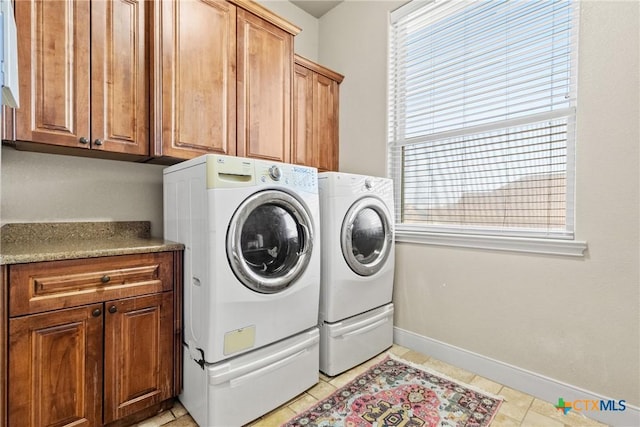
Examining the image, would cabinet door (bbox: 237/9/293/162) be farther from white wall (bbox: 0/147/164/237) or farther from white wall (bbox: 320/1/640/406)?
white wall (bbox: 320/1/640/406)

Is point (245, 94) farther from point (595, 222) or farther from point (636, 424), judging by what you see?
point (636, 424)

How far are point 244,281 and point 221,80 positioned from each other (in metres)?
1.29

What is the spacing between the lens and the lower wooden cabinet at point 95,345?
1.23 m

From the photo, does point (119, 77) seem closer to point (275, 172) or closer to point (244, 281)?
point (275, 172)

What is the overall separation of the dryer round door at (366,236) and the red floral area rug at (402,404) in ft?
2.21

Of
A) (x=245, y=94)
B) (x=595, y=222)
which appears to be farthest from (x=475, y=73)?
(x=245, y=94)

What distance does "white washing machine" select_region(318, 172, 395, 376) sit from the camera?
1935mm

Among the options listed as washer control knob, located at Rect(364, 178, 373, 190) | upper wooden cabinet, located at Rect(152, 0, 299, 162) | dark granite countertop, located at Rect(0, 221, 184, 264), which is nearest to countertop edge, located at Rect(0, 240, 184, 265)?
dark granite countertop, located at Rect(0, 221, 184, 264)

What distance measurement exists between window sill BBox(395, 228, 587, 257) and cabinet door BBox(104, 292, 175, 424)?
1.67 m

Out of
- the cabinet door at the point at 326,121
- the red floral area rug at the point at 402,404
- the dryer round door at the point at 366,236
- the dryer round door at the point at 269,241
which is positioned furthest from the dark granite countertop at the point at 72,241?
the cabinet door at the point at 326,121

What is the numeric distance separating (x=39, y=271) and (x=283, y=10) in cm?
277

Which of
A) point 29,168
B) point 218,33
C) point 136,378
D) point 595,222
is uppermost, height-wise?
point 218,33

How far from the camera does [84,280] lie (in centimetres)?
136

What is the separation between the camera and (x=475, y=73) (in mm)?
2115
